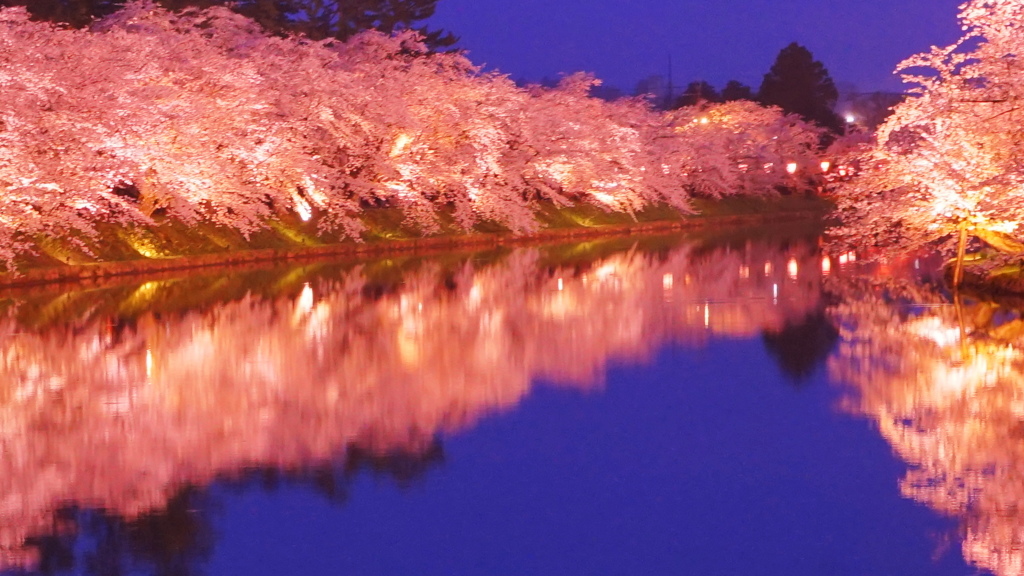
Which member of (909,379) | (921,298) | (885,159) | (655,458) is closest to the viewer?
(655,458)

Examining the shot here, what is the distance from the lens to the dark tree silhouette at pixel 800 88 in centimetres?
8012

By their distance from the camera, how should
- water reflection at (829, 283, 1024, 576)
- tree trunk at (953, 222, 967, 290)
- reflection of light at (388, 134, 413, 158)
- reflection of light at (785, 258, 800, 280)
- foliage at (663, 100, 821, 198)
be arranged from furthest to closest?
foliage at (663, 100, 821, 198) → reflection of light at (388, 134, 413, 158) → reflection of light at (785, 258, 800, 280) → tree trunk at (953, 222, 967, 290) → water reflection at (829, 283, 1024, 576)

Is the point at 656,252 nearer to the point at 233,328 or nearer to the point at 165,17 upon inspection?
the point at 165,17

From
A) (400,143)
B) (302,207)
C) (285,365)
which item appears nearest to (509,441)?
(285,365)

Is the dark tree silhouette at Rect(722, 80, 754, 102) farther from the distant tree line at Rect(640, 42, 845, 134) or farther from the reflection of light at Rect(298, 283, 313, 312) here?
the reflection of light at Rect(298, 283, 313, 312)

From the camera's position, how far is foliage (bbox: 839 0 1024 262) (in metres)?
20.4

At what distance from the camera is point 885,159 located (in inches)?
950

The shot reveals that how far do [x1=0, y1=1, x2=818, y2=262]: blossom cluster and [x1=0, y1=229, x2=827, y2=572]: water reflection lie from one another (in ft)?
10.6

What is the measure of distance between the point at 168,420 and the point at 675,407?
4081 millimetres

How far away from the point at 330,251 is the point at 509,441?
25.1 metres

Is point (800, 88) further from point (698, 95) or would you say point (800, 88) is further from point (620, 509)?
point (620, 509)

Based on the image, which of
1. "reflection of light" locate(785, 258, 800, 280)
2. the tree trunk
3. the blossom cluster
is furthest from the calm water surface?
"reflection of light" locate(785, 258, 800, 280)

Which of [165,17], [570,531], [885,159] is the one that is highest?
[165,17]

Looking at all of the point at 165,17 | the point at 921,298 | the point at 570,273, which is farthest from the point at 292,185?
the point at 921,298
